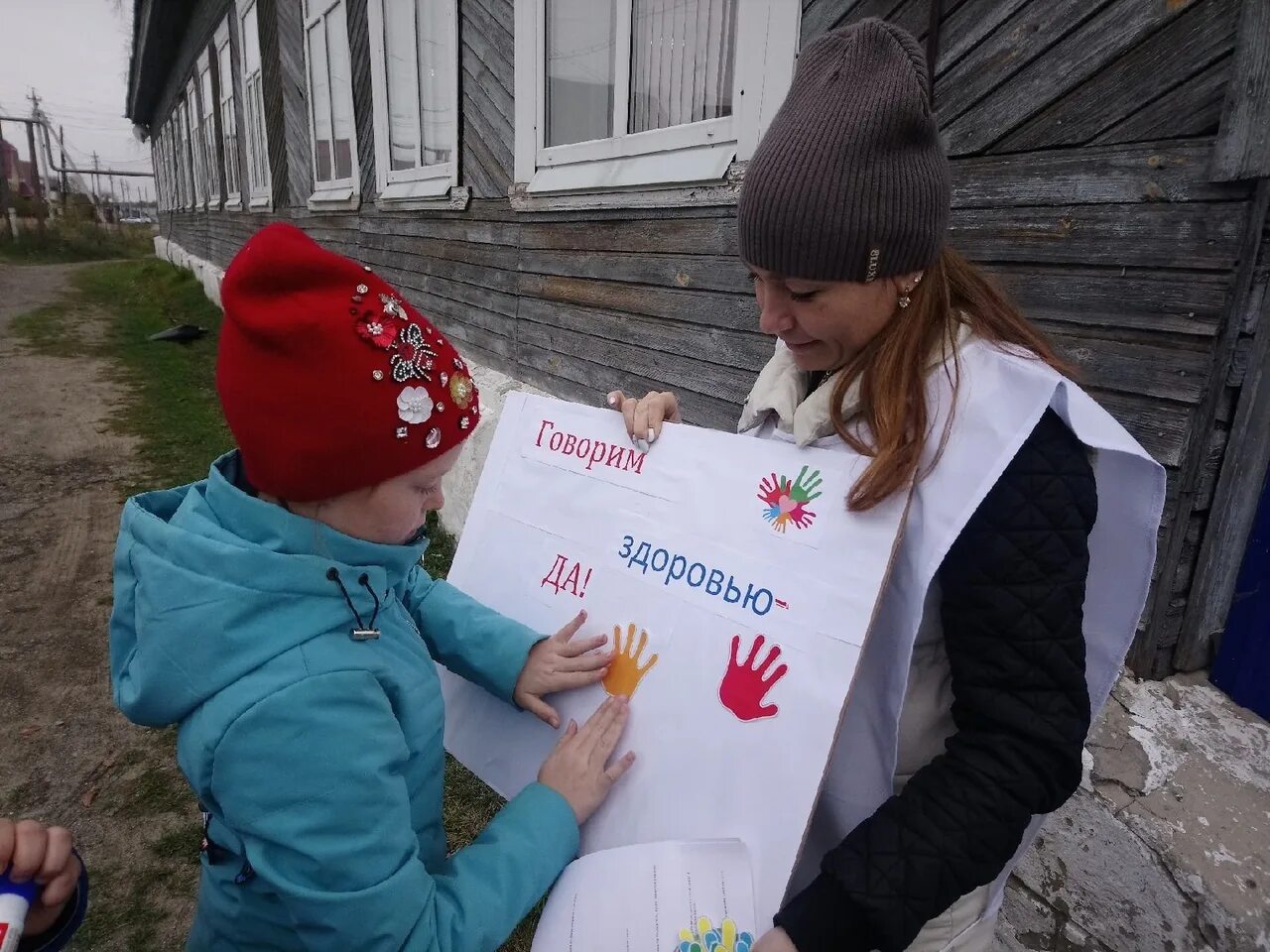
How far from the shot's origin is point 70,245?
2461cm

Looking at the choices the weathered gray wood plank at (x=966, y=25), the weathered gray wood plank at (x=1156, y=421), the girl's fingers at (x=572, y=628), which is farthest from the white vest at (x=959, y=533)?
the weathered gray wood plank at (x=966, y=25)

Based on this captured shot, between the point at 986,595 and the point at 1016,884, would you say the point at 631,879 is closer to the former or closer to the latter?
the point at 986,595

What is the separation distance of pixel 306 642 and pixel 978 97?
1.94 metres

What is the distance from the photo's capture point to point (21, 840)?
920 millimetres

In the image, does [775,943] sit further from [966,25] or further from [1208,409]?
[966,25]

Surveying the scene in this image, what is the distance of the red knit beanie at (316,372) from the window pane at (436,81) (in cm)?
Result: 419

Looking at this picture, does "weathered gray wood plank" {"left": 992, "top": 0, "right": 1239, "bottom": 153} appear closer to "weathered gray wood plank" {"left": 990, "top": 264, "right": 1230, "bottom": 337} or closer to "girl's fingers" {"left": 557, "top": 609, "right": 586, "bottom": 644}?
"weathered gray wood plank" {"left": 990, "top": 264, "right": 1230, "bottom": 337}

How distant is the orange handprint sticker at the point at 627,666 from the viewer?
3.79ft

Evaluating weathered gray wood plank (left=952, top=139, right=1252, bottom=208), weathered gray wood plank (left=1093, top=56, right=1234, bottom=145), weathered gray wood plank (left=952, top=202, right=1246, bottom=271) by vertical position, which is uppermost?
weathered gray wood plank (left=1093, top=56, right=1234, bottom=145)

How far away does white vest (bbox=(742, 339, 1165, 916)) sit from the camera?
0.87 metres

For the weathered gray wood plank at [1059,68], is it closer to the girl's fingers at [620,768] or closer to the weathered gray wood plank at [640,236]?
the weathered gray wood plank at [640,236]

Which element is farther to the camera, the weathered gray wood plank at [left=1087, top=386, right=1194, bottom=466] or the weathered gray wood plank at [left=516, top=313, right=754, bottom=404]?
the weathered gray wood plank at [left=516, top=313, right=754, bottom=404]

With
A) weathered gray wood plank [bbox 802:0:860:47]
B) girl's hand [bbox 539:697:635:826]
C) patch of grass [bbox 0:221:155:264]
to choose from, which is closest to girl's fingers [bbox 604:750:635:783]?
girl's hand [bbox 539:697:635:826]

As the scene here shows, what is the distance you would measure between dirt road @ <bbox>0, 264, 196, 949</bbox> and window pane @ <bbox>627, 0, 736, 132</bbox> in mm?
3074
